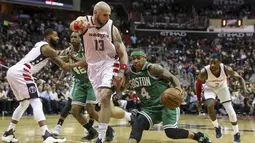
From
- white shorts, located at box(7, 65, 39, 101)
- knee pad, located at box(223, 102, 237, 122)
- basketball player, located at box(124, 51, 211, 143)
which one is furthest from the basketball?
knee pad, located at box(223, 102, 237, 122)

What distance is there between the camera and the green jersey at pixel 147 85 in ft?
21.8

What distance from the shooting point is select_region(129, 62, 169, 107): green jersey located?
6.64 m

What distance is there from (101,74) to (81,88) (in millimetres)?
2323

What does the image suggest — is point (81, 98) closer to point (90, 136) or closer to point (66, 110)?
point (66, 110)

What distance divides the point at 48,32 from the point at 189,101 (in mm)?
15912

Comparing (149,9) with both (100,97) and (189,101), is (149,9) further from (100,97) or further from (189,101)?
(100,97)

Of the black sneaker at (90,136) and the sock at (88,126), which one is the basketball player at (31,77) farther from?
the sock at (88,126)

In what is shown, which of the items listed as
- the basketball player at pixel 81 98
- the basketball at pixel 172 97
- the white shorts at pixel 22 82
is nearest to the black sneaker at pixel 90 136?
the basketball player at pixel 81 98

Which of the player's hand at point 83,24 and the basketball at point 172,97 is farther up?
the player's hand at point 83,24

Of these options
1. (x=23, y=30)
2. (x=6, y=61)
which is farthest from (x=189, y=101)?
(x=23, y=30)

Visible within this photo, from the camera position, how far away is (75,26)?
6105mm

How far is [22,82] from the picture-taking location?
23.3 feet

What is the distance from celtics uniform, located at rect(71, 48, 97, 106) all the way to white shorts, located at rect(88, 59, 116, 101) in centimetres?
193

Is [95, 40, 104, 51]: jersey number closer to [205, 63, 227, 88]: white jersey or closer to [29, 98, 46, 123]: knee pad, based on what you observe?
[29, 98, 46, 123]: knee pad
